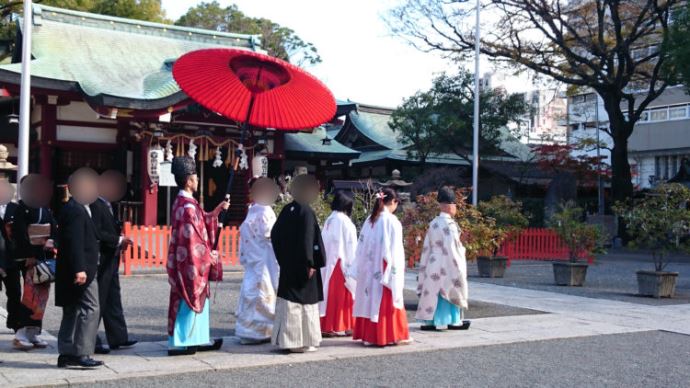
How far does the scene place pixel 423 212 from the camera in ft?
38.0

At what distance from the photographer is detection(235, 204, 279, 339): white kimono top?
7350mm

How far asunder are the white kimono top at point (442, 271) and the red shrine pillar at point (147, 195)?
11491 millimetres

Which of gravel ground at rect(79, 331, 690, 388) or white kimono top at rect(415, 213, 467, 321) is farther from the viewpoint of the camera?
white kimono top at rect(415, 213, 467, 321)

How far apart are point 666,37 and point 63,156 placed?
18.0m

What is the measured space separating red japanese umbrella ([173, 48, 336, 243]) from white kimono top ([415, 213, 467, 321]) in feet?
7.30

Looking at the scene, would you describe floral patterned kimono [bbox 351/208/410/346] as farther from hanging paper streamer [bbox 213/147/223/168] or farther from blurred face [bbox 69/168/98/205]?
hanging paper streamer [bbox 213/147/223/168]

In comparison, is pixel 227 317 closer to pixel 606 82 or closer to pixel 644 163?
pixel 606 82

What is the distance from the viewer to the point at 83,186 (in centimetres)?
614

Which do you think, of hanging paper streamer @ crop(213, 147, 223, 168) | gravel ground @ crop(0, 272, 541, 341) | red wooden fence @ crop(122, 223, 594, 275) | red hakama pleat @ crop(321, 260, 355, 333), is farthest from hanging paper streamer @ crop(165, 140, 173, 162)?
red hakama pleat @ crop(321, 260, 355, 333)

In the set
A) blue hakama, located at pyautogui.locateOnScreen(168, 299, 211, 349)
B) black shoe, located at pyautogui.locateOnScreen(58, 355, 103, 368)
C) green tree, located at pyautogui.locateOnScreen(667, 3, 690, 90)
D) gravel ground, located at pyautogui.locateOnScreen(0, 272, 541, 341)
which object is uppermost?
green tree, located at pyautogui.locateOnScreen(667, 3, 690, 90)

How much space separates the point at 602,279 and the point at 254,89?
1162 cm

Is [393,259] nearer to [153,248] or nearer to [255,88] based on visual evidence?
[255,88]

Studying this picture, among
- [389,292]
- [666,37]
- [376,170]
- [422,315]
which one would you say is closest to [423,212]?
[422,315]

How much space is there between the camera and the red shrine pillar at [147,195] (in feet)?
59.7
